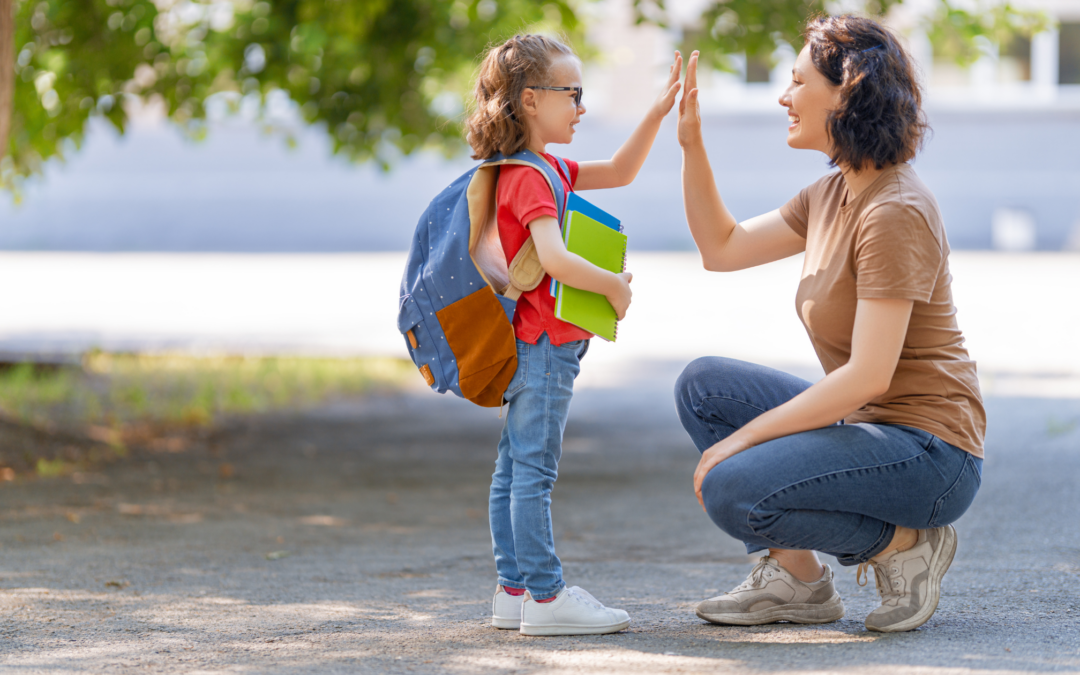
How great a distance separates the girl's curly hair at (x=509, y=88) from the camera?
2.91m

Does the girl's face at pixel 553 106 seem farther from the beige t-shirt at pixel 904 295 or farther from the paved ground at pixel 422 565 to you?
the paved ground at pixel 422 565

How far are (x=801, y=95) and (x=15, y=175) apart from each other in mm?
6981

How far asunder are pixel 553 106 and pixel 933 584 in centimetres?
153

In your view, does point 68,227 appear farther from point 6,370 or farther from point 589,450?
point 589,450

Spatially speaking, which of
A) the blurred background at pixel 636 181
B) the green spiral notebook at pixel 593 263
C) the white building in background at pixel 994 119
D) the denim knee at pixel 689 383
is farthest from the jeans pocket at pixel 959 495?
the white building in background at pixel 994 119

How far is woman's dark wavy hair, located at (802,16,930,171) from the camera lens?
2.70 m

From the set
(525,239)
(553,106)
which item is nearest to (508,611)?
(525,239)

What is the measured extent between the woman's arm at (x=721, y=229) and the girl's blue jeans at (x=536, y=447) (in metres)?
0.58

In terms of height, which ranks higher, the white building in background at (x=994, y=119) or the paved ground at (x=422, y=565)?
the white building in background at (x=994, y=119)

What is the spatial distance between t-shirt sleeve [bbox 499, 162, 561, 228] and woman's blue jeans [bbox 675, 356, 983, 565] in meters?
0.76

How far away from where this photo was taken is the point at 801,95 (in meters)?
2.83

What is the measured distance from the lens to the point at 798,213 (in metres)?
A: 3.16

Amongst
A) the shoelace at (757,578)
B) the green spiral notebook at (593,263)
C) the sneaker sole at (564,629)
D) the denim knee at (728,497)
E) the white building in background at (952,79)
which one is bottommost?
the sneaker sole at (564,629)

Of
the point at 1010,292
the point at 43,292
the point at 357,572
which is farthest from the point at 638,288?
the point at 357,572
